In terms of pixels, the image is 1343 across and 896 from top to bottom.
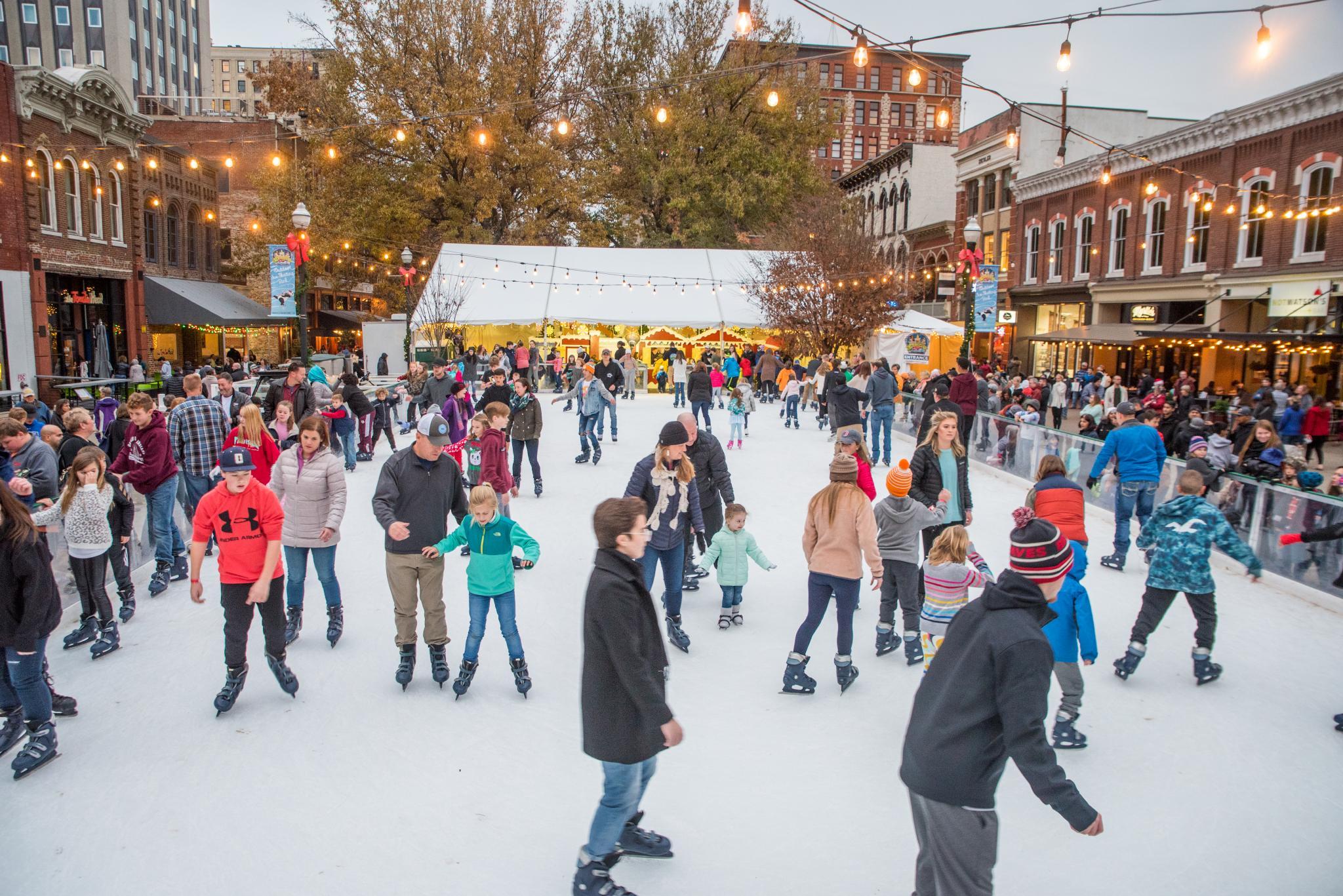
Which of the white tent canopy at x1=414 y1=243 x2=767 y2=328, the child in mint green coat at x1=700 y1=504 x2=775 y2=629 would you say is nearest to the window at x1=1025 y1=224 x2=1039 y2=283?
the white tent canopy at x1=414 y1=243 x2=767 y2=328

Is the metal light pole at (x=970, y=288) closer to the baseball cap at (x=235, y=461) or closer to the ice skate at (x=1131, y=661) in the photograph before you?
the ice skate at (x=1131, y=661)

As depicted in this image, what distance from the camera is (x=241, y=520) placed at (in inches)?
178

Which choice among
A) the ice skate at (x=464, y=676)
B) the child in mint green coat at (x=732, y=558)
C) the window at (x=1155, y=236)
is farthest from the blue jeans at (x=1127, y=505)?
the window at (x=1155, y=236)

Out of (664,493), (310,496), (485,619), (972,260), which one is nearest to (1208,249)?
(972,260)

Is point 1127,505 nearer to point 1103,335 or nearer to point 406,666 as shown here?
point 406,666

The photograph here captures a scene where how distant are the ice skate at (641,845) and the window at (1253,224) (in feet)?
72.6

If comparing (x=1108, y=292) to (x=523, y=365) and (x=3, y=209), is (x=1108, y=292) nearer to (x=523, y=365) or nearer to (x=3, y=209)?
(x=523, y=365)

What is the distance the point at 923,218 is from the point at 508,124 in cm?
2137

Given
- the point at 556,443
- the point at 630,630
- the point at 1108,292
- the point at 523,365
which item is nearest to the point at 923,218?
the point at 1108,292

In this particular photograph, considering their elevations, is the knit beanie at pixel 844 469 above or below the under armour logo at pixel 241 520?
above

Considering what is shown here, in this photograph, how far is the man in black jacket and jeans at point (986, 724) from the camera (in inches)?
90.7

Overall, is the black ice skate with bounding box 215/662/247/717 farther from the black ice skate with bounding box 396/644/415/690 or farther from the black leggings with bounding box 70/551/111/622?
the black leggings with bounding box 70/551/111/622

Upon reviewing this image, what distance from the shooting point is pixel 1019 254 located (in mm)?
30969

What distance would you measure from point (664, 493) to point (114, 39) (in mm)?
63718
